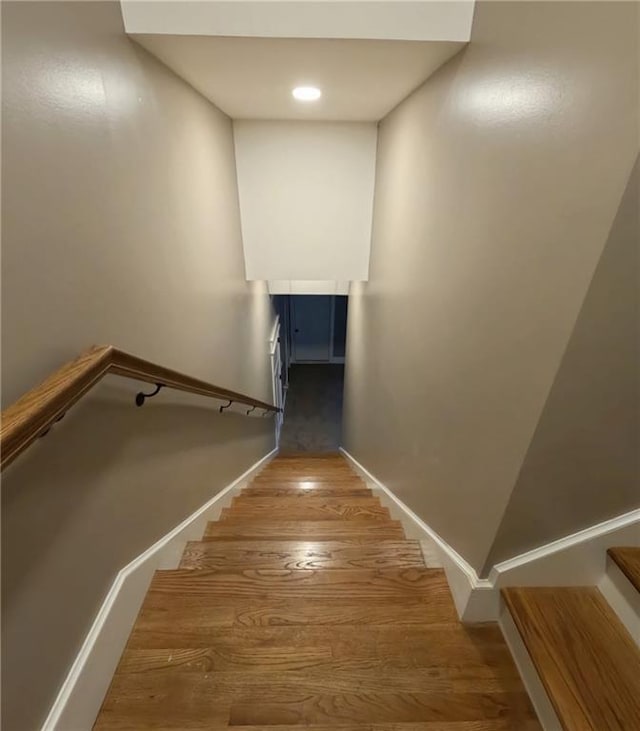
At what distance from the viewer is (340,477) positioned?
3486 mm

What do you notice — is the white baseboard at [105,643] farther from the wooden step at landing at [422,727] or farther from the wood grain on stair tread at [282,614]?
the wooden step at landing at [422,727]

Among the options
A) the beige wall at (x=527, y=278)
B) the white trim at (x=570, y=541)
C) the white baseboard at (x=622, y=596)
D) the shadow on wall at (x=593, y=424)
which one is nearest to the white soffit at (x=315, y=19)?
the beige wall at (x=527, y=278)

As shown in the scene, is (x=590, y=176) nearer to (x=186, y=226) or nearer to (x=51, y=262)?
(x=51, y=262)

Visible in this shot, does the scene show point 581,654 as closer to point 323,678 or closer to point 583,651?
point 583,651

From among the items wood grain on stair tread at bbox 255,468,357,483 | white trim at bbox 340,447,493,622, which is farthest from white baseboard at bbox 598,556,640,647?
wood grain on stair tread at bbox 255,468,357,483

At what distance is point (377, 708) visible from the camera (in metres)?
1.03

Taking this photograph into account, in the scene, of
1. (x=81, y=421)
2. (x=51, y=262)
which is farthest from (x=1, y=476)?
(x=51, y=262)

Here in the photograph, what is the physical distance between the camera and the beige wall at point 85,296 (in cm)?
78

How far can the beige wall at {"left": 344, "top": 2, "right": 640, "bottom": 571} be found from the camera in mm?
713

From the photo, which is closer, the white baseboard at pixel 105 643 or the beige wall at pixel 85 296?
the beige wall at pixel 85 296

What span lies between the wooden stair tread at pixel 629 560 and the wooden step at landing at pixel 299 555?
660 millimetres

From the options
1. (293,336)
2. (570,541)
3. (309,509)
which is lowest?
(293,336)

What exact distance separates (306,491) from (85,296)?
2026 millimetres

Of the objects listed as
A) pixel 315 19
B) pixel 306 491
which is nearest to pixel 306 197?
pixel 315 19
